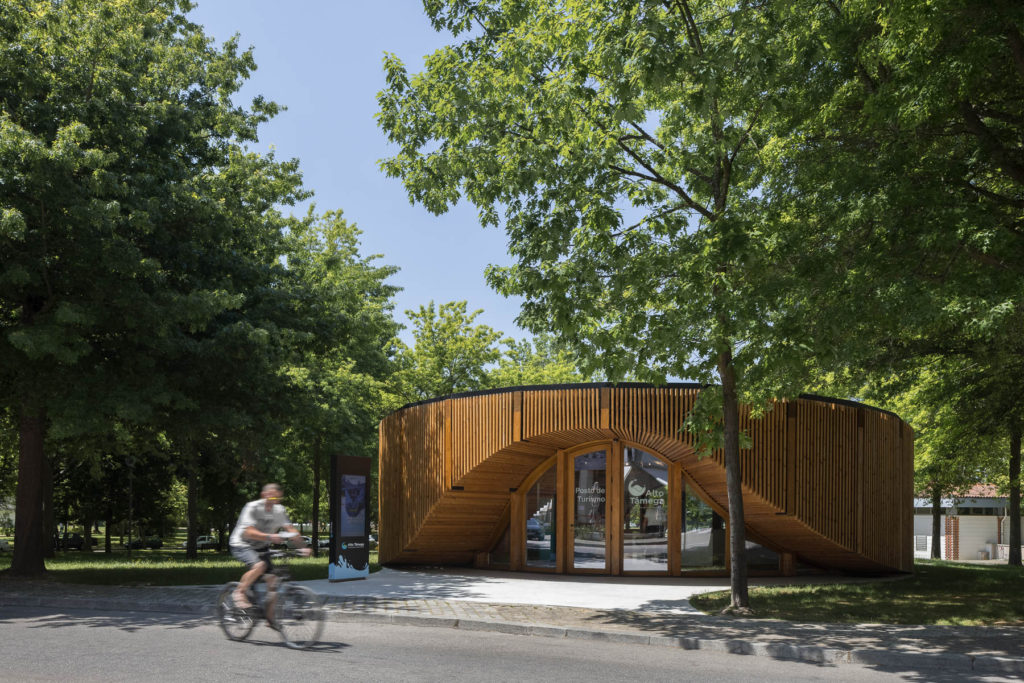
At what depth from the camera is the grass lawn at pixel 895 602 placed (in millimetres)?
12234

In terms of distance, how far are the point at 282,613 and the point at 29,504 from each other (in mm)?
10769

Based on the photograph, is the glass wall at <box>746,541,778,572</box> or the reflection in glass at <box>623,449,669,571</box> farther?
the glass wall at <box>746,541,778,572</box>

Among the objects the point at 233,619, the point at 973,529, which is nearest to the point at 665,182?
the point at 233,619

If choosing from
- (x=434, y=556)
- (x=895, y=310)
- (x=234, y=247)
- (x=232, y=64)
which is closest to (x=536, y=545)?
(x=434, y=556)

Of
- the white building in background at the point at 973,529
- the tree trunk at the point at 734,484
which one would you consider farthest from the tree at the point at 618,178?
the white building in background at the point at 973,529

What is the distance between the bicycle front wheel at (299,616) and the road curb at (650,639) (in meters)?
2.44

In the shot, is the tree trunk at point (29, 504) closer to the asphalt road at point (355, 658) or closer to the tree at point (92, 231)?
the tree at point (92, 231)

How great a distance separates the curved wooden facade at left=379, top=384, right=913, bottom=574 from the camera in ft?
57.2

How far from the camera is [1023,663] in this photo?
9.16 m

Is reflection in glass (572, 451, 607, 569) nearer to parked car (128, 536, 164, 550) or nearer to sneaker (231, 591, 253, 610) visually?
sneaker (231, 591, 253, 610)

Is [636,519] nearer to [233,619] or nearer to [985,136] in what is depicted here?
[985,136]

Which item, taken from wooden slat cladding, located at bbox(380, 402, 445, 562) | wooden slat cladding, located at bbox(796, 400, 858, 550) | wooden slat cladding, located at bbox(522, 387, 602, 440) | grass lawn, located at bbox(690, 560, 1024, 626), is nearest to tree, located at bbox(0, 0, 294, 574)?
wooden slat cladding, located at bbox(380, 402, 445, 562)

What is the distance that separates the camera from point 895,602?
46.1 feet

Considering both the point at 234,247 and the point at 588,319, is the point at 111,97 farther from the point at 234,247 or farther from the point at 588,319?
the point at 588,319
